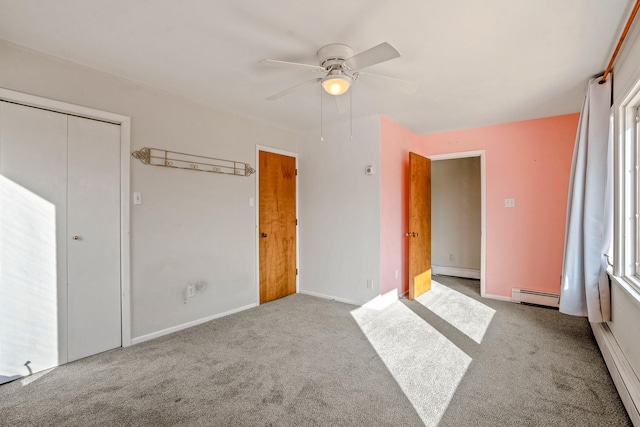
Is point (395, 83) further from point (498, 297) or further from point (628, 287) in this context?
point (498, 297)

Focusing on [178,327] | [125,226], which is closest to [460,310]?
[178,327]

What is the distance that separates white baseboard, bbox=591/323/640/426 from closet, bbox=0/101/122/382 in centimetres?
367

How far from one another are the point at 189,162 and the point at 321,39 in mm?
1890

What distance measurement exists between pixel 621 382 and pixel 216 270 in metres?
3.44

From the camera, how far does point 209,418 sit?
1748 millimetres

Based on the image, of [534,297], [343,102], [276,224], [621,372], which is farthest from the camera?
[276,224]

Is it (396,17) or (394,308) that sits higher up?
(396,17)

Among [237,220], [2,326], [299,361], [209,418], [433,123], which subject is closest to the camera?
[209,418]

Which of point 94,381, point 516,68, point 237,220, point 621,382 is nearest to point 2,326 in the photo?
point 94,381

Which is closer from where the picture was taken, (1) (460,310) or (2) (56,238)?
(2) (56,238)

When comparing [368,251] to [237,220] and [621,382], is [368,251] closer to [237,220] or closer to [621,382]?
[237,220]

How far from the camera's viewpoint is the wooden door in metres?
3.93

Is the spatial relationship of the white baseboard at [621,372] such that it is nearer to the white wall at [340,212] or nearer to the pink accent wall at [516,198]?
the pink accent wall at [516,198]

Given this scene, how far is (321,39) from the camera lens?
2.00 metres
